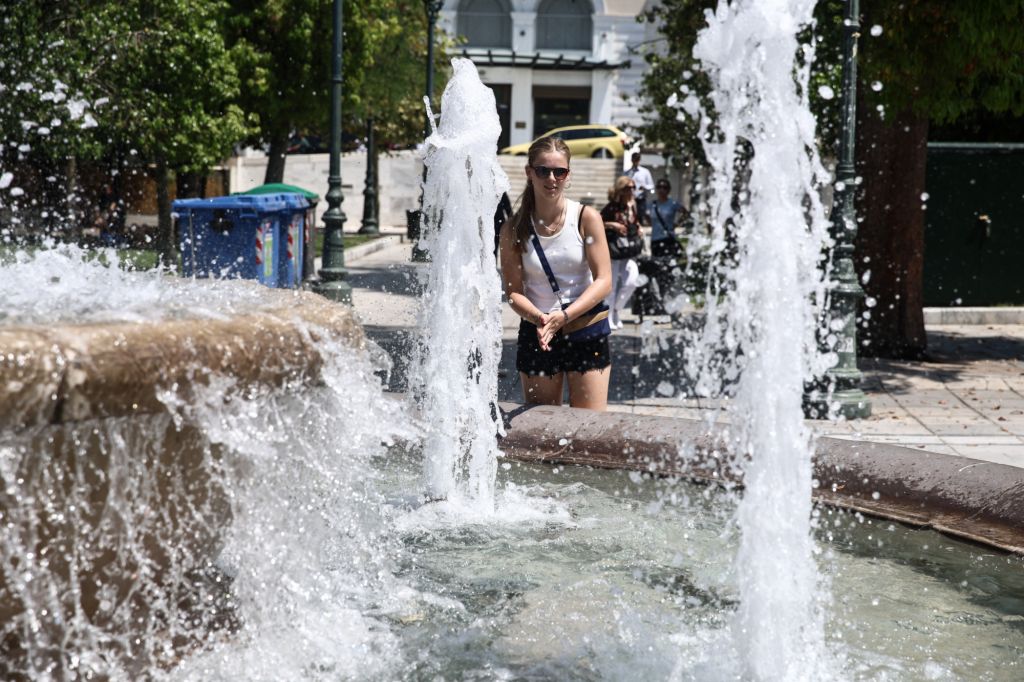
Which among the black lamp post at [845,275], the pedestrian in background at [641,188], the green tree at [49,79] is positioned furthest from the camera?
the pedestrian in background at [641,188]

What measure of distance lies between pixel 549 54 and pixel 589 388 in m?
51.1

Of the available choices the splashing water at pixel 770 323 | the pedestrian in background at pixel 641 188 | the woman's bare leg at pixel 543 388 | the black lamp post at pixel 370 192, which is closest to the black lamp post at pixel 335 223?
the pedestrian in background at pixel 641 188

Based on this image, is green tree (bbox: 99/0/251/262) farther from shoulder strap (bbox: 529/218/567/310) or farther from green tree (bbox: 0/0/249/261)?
shoulder strap (bbox: 529/218/567/310)

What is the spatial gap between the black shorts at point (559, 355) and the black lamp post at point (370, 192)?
26.3 metres

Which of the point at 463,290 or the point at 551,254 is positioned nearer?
the point at 551,254

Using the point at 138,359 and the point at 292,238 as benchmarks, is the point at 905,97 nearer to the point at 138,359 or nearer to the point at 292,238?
the point at 292,238

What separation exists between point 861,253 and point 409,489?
7.84 m

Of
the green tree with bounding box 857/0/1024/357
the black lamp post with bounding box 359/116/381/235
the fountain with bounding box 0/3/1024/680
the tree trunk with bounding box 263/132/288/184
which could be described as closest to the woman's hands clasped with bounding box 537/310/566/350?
the fountain with bounding box 0/3/1024/680

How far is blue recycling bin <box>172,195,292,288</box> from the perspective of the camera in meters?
16.4

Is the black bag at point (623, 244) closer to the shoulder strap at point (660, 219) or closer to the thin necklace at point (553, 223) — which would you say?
the shoulder strap at point (660, 219)

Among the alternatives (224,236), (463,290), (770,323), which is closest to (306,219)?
(224,236)

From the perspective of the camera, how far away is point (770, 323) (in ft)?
15.4

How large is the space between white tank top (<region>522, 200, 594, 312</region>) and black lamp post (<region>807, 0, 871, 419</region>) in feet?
12.9

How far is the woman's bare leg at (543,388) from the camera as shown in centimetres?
623
